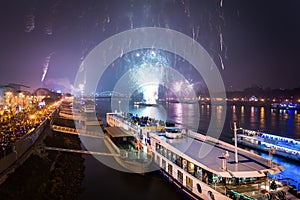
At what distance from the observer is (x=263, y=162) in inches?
551

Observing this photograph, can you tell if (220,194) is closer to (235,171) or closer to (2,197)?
(235,171)

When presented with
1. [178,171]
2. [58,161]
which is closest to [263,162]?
[178,171]

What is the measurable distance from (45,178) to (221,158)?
42.8 feet

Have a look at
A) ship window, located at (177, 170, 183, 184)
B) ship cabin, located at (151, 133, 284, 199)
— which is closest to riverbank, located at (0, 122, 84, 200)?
ship cabin, located at (151, 133, 284, 199)

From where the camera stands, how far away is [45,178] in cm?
1719

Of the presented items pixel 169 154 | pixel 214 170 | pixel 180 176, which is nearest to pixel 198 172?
pixel 214 170

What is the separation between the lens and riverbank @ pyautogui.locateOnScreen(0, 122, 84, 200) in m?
14.7

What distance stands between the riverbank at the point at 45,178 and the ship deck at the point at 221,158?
8.46 meters

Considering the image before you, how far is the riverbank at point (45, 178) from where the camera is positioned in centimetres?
1466

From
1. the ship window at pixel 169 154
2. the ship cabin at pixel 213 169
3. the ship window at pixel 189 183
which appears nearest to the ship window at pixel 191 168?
the ship cabin at pixel 213 169

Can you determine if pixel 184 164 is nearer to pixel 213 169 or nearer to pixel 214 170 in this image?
pixel 213 169

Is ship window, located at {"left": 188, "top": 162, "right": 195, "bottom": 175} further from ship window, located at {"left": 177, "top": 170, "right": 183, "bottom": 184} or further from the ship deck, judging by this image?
ship window, located at {"left": 177, "top": 170, "right": 183, "bottom": 184}

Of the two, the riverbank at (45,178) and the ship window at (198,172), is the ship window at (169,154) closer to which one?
the ship window at (198,172)

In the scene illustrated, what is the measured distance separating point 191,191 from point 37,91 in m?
179
